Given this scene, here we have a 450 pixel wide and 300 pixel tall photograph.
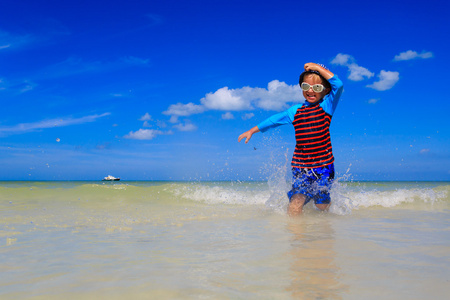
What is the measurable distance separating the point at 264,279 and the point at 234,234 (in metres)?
1.37

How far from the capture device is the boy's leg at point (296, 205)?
4.64m

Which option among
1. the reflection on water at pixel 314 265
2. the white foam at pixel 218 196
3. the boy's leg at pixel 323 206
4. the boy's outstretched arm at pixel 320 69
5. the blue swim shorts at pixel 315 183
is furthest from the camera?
the white foam at pixel 218 196

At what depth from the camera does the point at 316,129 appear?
15.0 ft

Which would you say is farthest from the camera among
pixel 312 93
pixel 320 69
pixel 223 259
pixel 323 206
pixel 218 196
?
pixel 218 196

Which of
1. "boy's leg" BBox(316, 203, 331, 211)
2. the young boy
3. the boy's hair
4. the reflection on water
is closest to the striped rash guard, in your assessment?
the young boy

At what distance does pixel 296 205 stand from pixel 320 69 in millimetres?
1781

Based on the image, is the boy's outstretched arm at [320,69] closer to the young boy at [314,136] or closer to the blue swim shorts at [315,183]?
the young boy at [314,136]

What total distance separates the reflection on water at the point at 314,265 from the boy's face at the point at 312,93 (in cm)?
180

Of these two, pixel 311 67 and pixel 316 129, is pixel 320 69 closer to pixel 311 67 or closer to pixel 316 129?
pixel 311 67

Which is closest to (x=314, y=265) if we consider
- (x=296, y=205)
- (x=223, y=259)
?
(x=223, y=259)

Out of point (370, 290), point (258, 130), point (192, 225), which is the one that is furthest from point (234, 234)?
point (258, 130)

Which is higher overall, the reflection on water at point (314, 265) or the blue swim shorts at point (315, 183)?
the blue swim shorts at point (315, 183)

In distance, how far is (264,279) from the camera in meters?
1.93

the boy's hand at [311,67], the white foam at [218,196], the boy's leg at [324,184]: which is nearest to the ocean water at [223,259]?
the boy's leg at [324,184]
